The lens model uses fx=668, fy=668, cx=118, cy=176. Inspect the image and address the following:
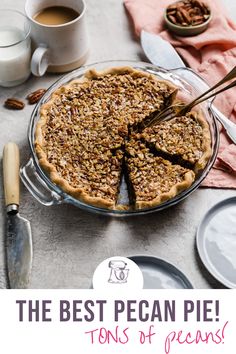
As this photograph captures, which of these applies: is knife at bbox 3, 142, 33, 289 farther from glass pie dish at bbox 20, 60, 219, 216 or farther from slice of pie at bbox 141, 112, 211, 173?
slice of pie at bbox 141, 112, 211, 173

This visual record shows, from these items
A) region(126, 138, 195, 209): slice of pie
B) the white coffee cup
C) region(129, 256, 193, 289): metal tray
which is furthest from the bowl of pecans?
region(129, 256, 193, 289): metal tray

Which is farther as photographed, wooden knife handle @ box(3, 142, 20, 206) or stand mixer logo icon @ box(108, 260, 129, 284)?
wooden knife handle @ box(3, 142, 20, 206)

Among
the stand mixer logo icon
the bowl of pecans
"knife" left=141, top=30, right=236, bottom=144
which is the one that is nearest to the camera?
the stand mixer logo icon

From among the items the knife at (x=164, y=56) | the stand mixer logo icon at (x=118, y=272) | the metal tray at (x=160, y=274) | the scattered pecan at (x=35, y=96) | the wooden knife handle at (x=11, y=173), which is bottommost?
the metal tray at (x=160, y=274)

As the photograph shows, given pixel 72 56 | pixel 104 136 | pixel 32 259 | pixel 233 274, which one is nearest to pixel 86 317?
pixel 32 259

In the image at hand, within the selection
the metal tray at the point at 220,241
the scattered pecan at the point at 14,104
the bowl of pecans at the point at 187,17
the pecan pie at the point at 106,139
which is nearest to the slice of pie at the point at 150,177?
the pecan pie at the point at 106,139

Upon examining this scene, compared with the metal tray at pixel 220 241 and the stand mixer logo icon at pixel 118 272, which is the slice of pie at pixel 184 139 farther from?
the stand mixer logo icon at pixel 118 272

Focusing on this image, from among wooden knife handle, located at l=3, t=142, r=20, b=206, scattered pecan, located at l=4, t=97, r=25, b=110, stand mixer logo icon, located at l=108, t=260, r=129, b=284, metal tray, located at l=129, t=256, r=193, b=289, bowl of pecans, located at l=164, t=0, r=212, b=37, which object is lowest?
metal tray, located at l=129, t=256, r=193, b=289
